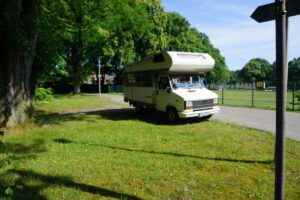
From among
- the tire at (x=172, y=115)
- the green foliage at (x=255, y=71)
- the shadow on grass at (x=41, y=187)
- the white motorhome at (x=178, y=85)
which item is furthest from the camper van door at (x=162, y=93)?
the green foliage at (x=255, y=71)

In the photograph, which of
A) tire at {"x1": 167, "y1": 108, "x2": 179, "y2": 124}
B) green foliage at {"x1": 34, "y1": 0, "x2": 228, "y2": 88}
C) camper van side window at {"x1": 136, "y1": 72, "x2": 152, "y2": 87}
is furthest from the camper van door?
green foliage at {"x1": 34, "y1": 0, "x2": 228, "y2": 88}

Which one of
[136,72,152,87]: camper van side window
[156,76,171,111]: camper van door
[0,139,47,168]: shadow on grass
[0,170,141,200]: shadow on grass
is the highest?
[136,72,152,87]: camper van side window

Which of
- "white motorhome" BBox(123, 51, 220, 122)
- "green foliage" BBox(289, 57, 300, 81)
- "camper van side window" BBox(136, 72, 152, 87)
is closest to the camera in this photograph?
"white motorhome" BBox(123, 51, 220, 122)

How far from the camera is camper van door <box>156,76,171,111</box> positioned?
14.0 m

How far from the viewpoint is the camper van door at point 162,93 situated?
13961mm

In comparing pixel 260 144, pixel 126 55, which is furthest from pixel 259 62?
pixel 260 144

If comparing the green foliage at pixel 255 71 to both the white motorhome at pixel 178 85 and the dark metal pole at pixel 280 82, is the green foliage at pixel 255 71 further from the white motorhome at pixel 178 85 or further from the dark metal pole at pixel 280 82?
the dark metal pole at pixel 280 82

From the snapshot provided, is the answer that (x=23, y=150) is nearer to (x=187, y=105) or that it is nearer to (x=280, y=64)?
(x=187, y=105)

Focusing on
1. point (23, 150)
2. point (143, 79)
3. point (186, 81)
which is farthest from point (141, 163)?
point (143, 79)

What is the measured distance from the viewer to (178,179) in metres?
6.15

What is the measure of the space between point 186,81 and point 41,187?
943cm

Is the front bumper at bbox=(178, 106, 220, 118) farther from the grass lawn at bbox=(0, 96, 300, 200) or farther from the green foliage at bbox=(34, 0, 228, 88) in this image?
the green foliage at bbox=(34, 0, 228, 88)

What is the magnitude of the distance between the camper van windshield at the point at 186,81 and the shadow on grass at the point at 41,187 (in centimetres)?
835

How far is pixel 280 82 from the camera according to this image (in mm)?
3949
